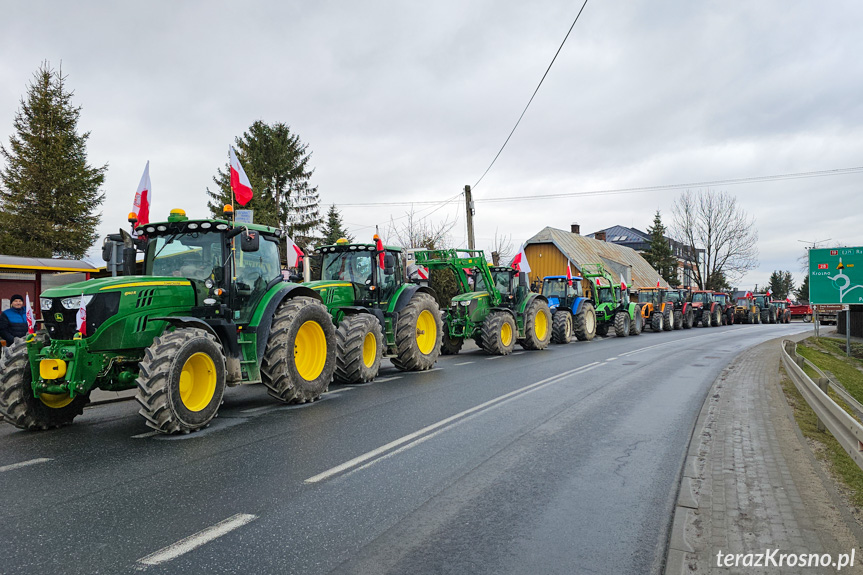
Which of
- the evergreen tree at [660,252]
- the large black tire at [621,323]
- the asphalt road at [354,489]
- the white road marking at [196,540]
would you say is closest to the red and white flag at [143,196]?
the asphalt road at [354,489]

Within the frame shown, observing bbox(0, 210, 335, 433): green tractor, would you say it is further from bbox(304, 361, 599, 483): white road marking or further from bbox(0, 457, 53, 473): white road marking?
bbox(304, 361, 599, 483): white road marking

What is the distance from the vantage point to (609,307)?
86.5 ft

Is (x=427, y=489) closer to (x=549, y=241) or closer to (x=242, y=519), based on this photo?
(x=242, y=519)

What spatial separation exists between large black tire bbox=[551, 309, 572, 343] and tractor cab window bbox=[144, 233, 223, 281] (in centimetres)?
1568

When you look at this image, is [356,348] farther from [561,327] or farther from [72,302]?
[561,327]

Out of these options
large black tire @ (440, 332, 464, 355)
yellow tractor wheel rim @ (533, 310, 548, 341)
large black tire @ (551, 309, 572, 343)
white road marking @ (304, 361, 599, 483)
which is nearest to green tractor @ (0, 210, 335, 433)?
white road marking @ (304, 361, 599, 483)

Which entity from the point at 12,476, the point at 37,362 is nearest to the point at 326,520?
the point at 12,476

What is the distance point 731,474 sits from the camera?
535cm

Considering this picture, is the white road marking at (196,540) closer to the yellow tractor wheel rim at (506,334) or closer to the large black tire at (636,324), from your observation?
the yellow tractor wheel rim at (506,334)

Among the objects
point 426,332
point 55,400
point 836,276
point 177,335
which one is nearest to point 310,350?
point 177,335

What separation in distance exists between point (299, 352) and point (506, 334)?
30.4ft

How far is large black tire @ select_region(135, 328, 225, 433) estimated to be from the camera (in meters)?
6.03

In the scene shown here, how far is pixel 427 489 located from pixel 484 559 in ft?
4.24

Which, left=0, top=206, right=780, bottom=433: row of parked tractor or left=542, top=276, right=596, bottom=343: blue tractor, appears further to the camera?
left=542, top=276, right=596, bottom=343: blue tractor
